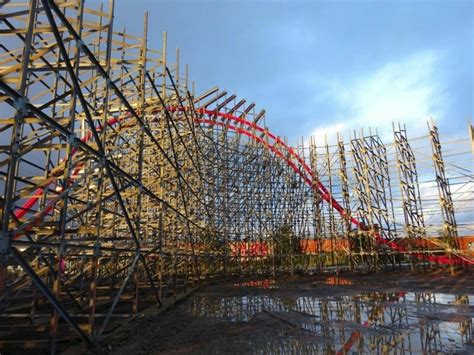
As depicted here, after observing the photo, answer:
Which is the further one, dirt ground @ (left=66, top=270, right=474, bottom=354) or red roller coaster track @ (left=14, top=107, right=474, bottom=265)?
red roller coaster track @ (left=14, top=107, right=474, bottom=265)

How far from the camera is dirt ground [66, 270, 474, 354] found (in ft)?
16.8

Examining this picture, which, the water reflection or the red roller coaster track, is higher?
the red roller coaster track

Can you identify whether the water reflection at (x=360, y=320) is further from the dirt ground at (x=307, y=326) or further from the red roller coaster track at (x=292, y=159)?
the red roller coaster track at (x=292, y=159)

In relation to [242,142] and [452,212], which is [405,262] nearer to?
[452,212]

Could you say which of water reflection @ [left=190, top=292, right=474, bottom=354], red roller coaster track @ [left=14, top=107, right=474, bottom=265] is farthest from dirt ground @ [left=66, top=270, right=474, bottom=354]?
red roller coaster track @ [left=14, top=107, right=474, bottom=265]

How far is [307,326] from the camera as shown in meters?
6.56

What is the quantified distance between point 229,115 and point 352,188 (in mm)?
7671

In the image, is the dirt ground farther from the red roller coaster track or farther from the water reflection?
the red roller coaster track

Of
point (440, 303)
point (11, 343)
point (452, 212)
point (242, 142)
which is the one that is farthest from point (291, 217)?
point (11, 343)

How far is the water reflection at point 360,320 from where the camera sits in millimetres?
5094

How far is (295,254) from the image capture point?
760 inches

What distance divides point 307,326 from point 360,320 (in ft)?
3.83

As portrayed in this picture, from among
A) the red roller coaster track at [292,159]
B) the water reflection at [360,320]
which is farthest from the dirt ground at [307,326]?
the red roller coaster track at [292,159]

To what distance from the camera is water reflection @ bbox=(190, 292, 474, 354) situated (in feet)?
16.7
